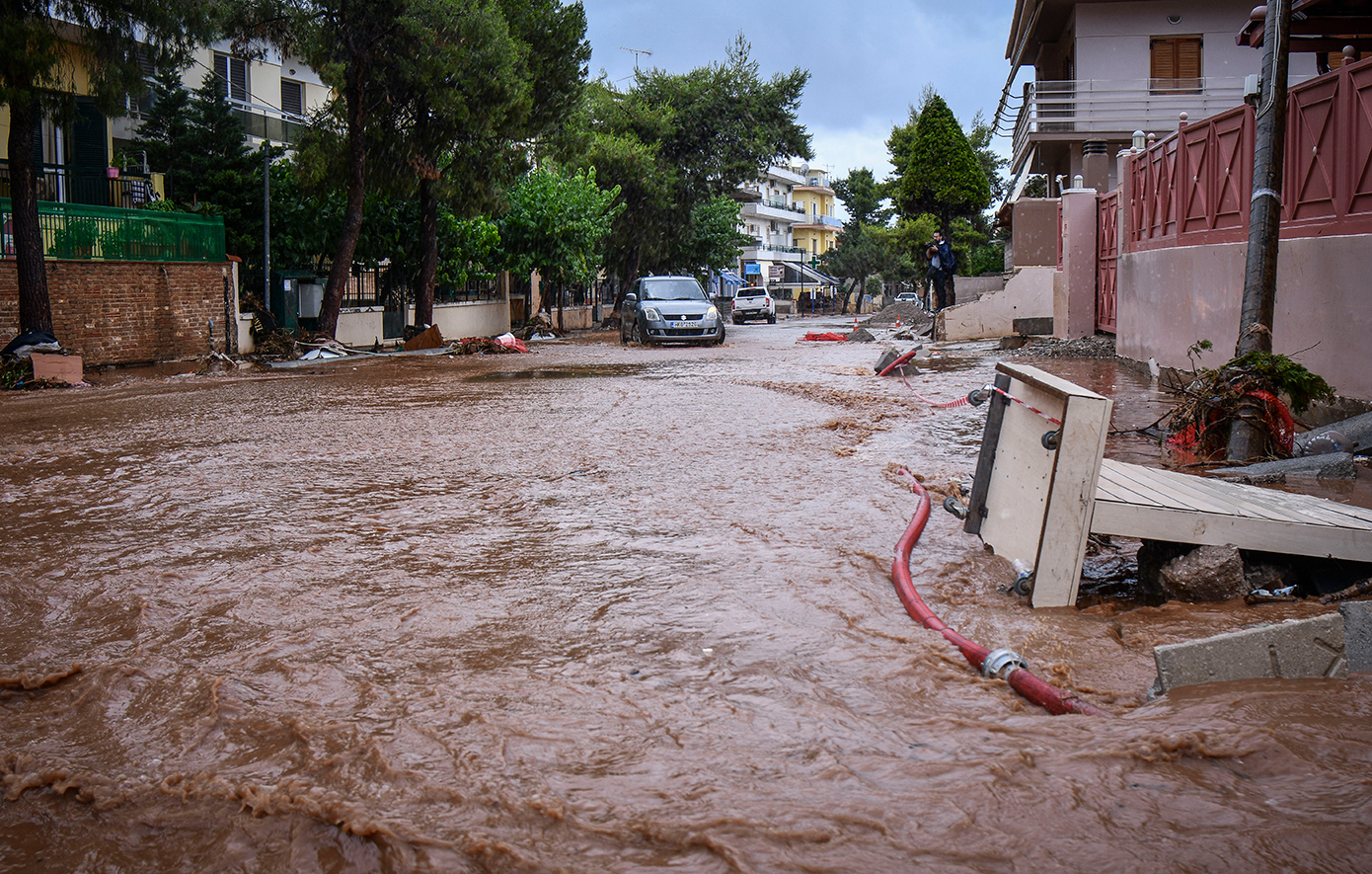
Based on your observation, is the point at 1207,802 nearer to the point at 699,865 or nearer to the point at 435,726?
the point at 699,865

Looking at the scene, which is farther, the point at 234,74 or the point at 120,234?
the point at 234,74

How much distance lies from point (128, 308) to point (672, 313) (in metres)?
11.0

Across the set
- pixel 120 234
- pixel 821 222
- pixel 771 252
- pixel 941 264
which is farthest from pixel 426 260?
pixel 821 222

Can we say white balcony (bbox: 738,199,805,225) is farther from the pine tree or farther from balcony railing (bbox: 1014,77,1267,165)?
the pine tree

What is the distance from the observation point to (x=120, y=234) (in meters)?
19.7

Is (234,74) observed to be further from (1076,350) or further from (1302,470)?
(1302,470)

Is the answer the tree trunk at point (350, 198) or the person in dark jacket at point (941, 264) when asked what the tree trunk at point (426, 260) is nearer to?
the tree trunk at point (350, 198)

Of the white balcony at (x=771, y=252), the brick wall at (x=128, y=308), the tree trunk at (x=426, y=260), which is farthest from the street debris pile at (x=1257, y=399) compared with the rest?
the white balcony at (x=771, y=252)

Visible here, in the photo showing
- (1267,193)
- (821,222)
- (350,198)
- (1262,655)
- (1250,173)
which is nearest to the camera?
(1262,655)

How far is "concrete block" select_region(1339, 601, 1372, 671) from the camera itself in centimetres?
346

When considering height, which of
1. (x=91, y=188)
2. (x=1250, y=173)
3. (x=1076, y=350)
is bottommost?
(x=1076, y=350)

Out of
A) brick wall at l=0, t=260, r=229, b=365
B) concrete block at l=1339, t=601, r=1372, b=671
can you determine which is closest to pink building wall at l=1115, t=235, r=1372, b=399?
concrete block at l=1339, t=601, r=1372, b=671

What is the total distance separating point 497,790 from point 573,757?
27 centimetres

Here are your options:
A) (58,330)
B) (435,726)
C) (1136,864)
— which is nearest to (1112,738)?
(1136,864)
